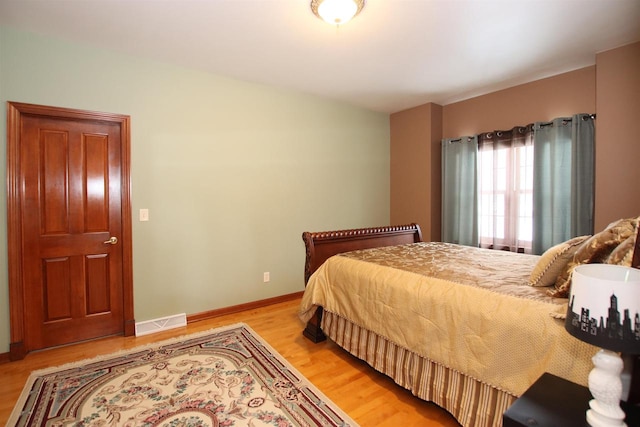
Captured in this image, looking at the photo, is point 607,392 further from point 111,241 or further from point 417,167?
point 417,167

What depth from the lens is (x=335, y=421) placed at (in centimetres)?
169

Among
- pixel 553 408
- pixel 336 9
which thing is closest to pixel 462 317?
pixel 553 408

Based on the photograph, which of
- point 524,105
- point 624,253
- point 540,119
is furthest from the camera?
point 524,105

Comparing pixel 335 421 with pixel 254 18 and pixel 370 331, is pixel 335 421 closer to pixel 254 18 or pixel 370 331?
pixel 370 331

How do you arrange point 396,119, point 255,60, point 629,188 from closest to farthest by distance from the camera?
point 629,188 < point 255,60 < point 396,119

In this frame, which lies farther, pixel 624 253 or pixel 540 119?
pixel 540 119

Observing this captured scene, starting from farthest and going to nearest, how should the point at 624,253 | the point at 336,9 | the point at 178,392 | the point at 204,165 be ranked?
1. the point at 204,165
2. the point at 336,9
3. the point at 178,392
4. the point at 624,253

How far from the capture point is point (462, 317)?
158cm

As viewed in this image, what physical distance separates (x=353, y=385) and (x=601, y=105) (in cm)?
331

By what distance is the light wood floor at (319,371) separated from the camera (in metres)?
1.77

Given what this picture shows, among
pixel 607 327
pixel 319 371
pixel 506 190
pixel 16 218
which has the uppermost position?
pixel 506 190

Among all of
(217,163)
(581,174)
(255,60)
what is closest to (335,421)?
(217,163)

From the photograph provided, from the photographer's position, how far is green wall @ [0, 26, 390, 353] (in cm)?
258

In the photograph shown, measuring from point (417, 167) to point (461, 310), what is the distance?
10.7 ft
